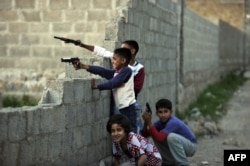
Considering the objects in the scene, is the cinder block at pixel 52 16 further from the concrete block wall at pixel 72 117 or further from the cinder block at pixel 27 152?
the cinder block at pixel 27 152

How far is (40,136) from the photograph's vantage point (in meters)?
4.64

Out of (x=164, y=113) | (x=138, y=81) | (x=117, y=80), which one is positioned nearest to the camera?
(x=117, y=80)

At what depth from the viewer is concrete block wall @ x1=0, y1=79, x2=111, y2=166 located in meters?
4.34

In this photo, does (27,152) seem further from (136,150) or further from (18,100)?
(18,100)

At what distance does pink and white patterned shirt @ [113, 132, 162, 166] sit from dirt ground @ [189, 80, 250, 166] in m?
2.34

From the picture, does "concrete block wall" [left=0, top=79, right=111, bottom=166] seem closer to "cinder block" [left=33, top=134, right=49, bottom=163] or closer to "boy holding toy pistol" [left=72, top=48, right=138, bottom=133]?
"cinder block" [left=33, top=134, right=49, bottom=163]

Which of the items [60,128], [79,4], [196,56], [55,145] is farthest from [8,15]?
Result: [196,56]

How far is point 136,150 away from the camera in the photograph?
16.4 feet

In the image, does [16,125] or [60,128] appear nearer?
[16,125]

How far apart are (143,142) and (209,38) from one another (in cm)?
1423

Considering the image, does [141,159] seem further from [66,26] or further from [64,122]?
Result: [66,26]

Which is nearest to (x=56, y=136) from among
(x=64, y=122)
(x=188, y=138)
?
(x=64, y=122)

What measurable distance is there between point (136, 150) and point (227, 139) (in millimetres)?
5191

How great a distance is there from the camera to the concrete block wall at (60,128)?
171 inches
